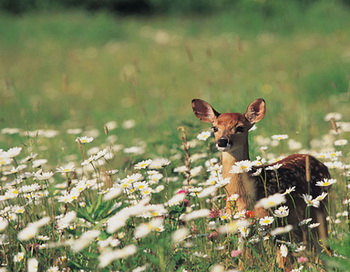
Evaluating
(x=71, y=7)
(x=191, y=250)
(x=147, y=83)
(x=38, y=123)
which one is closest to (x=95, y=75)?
(x=147, y=83)

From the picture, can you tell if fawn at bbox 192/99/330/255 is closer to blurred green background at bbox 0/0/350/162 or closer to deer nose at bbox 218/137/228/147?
deer nose at bbox 218/137/228/147

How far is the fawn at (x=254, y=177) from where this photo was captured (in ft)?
10.4

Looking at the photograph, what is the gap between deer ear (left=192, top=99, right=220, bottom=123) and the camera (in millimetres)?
3459

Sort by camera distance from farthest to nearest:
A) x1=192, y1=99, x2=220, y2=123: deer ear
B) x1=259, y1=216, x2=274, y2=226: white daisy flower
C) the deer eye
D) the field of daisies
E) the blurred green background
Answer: the blurred green background < x1=192, y1=99, x2=220, y2=123: deer ear < the deer eye < x1=259, y1=216, x2=274, y2=226: white daisy flower < the field of daisies

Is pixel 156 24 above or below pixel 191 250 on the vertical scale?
below

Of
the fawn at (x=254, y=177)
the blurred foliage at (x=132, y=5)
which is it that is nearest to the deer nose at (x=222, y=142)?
the fawn at (x=254, y=177)

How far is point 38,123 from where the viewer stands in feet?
28.9

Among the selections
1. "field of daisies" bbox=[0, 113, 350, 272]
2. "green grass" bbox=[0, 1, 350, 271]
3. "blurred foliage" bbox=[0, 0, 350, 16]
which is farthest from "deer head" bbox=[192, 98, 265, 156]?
"blurred foliage" bbox=[0, 0, 350, 16]

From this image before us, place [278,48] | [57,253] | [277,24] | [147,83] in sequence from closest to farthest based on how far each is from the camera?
[57,253] → [147,83] → [278,48] → [277,24]

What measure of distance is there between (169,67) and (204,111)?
9288mm

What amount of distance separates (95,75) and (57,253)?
9.61m

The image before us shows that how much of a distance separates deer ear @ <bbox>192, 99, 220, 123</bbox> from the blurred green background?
3.97ft

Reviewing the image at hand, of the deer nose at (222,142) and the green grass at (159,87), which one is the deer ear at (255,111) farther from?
the green grass at (159,87)

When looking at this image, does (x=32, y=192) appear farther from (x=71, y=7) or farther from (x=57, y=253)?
(x=71, y=7)
